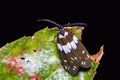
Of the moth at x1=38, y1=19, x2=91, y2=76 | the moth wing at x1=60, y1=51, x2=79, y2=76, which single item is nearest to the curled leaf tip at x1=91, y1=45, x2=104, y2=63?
the moth at x1=38, y1=19, x2=91, y2=76

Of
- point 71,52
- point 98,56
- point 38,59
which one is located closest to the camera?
point 38,59

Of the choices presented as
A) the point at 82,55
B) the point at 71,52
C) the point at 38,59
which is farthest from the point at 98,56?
the point at 38,59

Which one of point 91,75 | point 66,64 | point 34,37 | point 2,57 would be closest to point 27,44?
point 34,37

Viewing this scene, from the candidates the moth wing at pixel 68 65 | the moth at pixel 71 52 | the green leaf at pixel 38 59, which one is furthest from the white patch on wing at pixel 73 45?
the green leaf at pixel 38 59

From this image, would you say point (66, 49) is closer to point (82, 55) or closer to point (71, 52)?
point (71, 52)

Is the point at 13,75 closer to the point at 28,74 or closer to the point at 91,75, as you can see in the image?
the point at 28,74

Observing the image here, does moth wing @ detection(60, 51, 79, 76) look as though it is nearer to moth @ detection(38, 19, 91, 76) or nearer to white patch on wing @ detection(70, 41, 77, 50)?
moth @ detection(38, 19, 91, 76)

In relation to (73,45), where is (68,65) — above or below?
below
